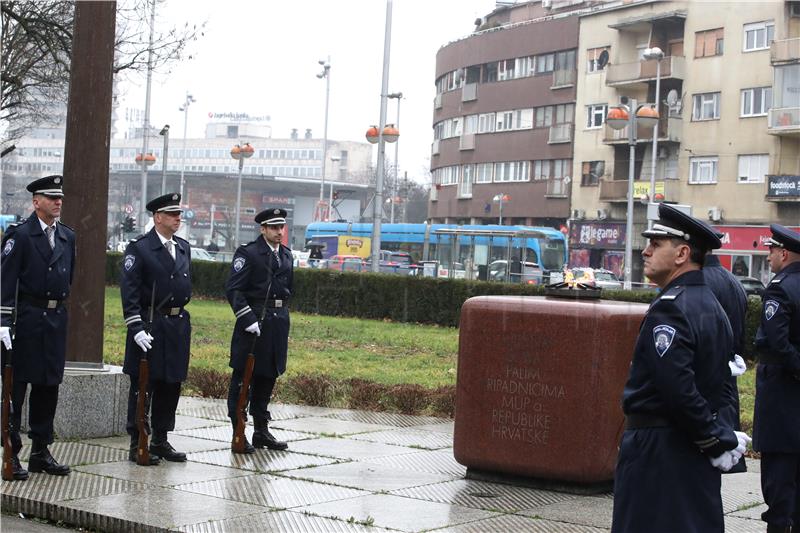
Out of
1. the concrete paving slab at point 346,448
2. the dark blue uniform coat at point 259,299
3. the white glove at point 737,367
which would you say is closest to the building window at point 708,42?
the concrete paving slab at point 346,448

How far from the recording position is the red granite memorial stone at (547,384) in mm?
8461

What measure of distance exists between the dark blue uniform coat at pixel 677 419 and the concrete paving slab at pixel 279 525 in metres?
2.53

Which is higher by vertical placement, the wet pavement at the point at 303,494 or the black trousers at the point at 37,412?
the black trousers at the point at 37,412

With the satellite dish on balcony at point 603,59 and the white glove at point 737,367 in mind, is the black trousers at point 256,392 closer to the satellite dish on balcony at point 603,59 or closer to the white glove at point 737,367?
the white glove at point 737,367

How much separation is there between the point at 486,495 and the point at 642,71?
54.6 metres

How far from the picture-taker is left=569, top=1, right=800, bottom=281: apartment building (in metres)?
54.3

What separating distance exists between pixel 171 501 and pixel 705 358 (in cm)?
408

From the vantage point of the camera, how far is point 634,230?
62625 millimetres

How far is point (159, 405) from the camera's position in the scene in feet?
31.7

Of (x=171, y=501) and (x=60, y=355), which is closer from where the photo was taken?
(x=171, y=501)

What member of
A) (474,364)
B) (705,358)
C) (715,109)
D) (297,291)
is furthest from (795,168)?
(705,358)

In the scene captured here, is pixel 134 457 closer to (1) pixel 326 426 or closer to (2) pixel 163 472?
(2) pixel 163 472

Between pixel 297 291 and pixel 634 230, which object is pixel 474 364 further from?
pixel 634 230

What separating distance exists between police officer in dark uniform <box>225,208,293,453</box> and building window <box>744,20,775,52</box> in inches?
1899
